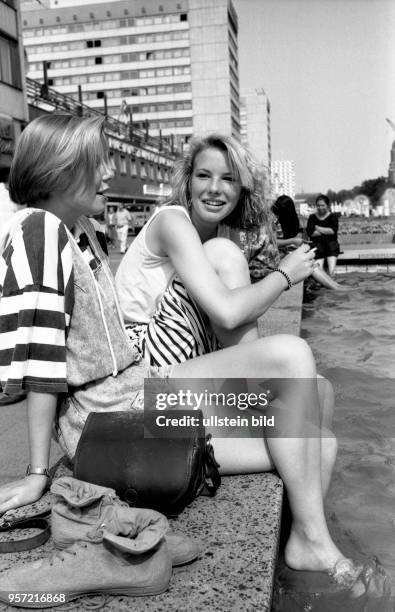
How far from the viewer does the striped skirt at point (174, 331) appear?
2498mm

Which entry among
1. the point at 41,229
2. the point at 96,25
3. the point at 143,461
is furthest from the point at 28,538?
the point at 96,25

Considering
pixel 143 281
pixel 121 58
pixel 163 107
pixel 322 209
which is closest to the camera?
pixel 143 281

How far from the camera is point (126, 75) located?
331 ft

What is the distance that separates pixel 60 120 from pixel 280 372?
1.06 m

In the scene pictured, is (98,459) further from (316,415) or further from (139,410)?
(316,415)

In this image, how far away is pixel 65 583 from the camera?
1620mm

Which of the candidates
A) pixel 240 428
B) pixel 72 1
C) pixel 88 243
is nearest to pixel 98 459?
pixel 240 428

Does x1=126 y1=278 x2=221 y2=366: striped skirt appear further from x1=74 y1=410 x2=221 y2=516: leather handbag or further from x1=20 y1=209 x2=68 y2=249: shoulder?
x1=20 y1=209 x2=68 y2=249: shoulder

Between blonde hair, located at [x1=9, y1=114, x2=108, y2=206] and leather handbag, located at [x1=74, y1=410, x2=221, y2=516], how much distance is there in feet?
2.47

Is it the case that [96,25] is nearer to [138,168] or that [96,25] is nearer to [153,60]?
[153,60]

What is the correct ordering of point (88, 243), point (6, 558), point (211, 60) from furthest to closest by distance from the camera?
point (211, 60) → point (88, 243) → point (6, 558)

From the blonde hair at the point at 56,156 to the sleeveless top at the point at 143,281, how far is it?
48 cm

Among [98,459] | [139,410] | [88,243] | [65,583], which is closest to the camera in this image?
[65,583]

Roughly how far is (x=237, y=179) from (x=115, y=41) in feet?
350
